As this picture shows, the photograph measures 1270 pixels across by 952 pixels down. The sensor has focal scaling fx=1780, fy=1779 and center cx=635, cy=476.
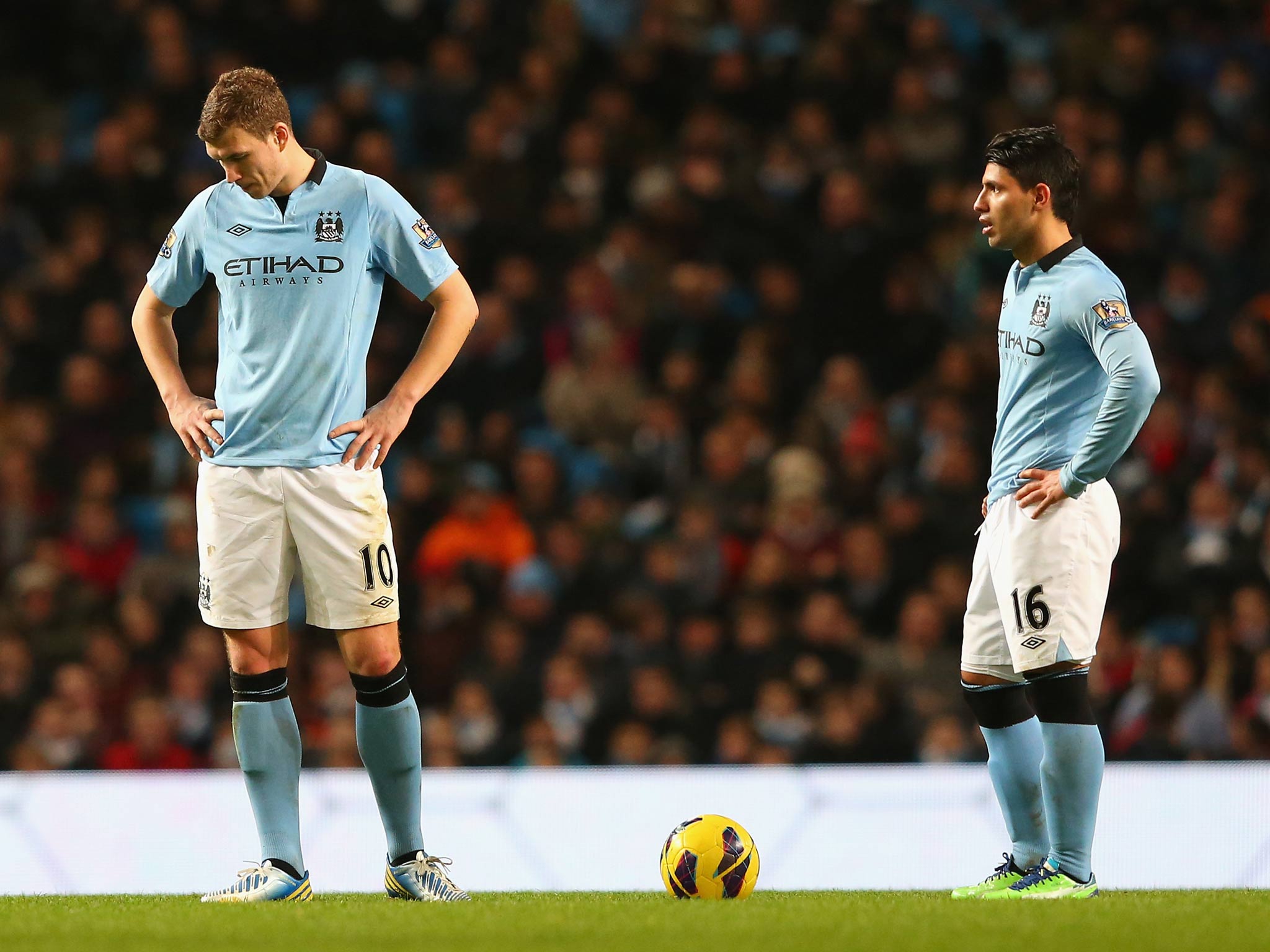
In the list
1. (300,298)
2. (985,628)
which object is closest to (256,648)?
(300,298)

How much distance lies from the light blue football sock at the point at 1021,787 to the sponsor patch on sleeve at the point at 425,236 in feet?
6.67

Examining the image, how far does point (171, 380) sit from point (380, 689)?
105cm

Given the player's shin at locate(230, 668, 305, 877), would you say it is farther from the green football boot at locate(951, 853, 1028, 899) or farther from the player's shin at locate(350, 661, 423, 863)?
the green football boot at locate(951, 853, 1028, 899)

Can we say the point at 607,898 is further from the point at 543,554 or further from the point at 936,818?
the point at 543,554

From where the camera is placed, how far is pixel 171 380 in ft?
16.1

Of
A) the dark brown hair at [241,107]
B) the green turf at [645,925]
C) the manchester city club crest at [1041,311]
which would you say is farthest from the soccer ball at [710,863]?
the dark brown hair at [241,107]

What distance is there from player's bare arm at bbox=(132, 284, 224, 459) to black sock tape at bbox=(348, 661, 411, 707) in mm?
741

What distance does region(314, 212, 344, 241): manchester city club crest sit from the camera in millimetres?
4707

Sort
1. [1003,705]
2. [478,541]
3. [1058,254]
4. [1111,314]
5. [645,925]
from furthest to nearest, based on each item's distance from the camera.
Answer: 1. [478,541]
2. [1003,705]
3. [1058,254]
4. [1111,314]
5. [645,925]

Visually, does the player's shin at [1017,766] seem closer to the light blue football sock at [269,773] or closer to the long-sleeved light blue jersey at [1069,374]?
the long-sleeved light blue jersey at [1069,374]

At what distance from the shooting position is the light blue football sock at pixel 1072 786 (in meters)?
4.65

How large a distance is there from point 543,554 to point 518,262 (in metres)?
2.08

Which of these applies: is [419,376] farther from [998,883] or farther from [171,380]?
[998,883]

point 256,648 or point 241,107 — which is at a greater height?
point 241,107
